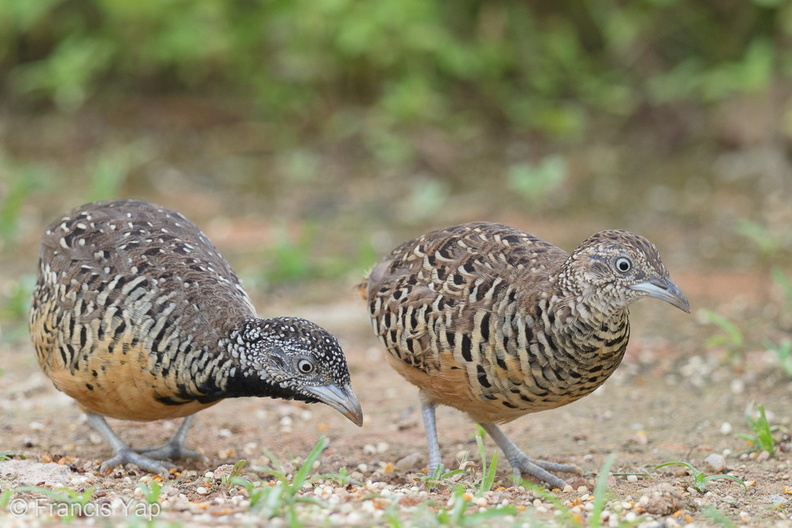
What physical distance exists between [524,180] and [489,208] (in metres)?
0.47

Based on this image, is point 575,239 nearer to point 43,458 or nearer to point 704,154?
point 704,154

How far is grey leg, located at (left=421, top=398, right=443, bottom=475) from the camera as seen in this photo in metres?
5.05

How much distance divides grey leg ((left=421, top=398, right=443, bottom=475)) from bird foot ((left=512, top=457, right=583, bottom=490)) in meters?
0.39

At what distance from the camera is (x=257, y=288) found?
824cm

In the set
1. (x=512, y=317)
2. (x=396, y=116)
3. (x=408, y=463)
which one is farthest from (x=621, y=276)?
(x=396, y=116)

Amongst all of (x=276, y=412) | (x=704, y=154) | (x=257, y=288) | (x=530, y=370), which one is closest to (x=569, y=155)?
(x=704, y=154)

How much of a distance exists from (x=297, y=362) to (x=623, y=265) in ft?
4.73

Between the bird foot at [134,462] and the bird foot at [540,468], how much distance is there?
169 centimetres

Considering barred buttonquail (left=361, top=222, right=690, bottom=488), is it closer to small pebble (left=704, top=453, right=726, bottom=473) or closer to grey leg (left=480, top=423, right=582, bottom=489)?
grey leg (left=480, top=423, right=582, bottom=489)

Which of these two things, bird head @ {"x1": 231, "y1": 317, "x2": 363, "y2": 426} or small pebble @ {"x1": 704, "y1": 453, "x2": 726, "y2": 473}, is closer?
bird head @ {"x1": 231, "y1": 317, "x2": 363, "y2": 426}

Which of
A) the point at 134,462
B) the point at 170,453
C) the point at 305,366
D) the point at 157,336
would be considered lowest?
the point at 134,462

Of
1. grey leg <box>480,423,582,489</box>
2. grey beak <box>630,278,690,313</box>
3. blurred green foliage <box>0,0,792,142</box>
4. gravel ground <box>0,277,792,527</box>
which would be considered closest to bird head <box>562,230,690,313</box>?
grey beak <box>630,278,690,313</box>

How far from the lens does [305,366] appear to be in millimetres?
4590

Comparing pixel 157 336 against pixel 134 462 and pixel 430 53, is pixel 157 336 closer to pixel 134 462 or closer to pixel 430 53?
pixel 134 462
